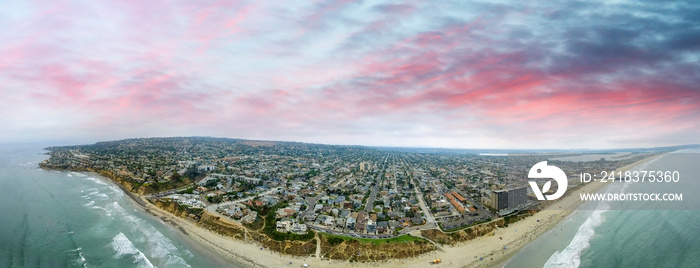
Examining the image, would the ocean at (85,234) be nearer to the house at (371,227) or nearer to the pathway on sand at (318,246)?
the pathway on sand at (318,246)

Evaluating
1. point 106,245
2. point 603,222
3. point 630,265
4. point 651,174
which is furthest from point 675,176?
point 106,245

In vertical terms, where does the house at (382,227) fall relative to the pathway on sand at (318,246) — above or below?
above

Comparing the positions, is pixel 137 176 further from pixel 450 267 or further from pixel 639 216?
pixel 639 216

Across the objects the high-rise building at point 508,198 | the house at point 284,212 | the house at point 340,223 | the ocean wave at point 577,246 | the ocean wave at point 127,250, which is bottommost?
the ocean wave at point 127,250

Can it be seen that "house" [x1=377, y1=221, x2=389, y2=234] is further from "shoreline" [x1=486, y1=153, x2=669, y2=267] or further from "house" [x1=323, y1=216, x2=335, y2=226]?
"shoreline" [x1=486, y1=153, x2=669, y2=267]

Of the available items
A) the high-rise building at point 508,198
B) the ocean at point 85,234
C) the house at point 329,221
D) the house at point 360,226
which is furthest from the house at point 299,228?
the high-rise building at point 508,198

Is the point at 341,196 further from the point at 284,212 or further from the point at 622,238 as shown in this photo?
the point at 622,238
